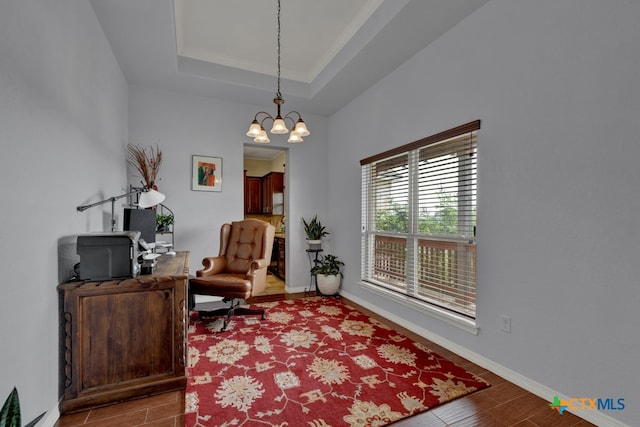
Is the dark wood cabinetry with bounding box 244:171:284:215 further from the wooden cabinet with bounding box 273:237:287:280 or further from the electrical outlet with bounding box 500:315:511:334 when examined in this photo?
the electrical outlet with bounding box 500:315:511:334

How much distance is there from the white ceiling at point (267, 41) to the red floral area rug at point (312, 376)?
2806 mm

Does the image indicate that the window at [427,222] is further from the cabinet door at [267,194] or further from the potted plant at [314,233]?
the cabinet door at [267,194]

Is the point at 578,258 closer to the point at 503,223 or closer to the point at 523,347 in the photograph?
the point at 503,223

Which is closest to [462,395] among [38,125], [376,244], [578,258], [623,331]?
[623,331]

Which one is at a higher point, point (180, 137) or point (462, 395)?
point (180, 137)

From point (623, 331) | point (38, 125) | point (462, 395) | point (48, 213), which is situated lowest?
point (462, 395)

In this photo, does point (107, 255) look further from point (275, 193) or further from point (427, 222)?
point (275, 193)

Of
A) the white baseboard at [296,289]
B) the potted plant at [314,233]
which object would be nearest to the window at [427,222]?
the potted plant at [314,233]

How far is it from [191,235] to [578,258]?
13.1 feet

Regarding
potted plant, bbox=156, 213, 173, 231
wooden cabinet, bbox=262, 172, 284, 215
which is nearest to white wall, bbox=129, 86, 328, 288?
potted plant, bbox=156, 213, 173, 231

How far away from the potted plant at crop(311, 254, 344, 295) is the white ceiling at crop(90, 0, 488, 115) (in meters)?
2.34

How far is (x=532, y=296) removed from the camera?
2.05 meters

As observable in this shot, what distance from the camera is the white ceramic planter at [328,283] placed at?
14.2 ft

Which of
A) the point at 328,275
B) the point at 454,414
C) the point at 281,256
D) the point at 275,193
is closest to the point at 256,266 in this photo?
the point at 328,275
